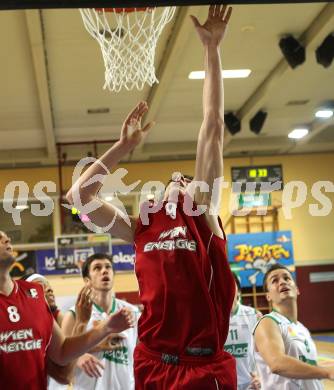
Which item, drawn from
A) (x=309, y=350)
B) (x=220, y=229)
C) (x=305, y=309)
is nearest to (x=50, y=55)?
(x=309, y=350)

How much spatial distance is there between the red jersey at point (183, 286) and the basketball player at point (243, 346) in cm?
258

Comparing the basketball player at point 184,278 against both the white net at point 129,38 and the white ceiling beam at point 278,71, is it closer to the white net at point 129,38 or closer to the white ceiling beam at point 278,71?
the white net at point 129,38

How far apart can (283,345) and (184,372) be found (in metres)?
1.78

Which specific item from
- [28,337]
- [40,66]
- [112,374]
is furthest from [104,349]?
[40,66]

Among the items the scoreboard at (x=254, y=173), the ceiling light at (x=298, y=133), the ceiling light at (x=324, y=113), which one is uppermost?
the ceiling light at (x=324, y=113)

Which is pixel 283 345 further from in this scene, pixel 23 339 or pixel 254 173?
pixel 254 173

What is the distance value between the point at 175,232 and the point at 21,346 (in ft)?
4.23

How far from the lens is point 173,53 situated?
29.1 feet

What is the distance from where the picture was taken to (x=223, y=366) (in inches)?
109

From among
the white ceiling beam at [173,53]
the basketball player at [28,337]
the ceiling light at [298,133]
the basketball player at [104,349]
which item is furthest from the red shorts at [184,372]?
the ceiling light at [298,133]

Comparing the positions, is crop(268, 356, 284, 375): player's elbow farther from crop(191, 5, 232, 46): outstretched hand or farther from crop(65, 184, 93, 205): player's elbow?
crop(191, 5, 232, 46): outstretched hand

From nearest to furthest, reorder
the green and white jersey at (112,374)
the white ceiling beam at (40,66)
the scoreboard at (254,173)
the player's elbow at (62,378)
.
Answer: the player's elbow at (62,378), the green and white jersey at (112,374), the white ceiling beam at (40,66), the scoreboard at (254,173)

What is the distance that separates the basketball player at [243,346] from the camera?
534 centimetres

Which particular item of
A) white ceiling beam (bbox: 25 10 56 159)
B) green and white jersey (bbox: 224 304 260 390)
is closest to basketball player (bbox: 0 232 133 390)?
green and white jersey (bbox: 224 304 260 390)
